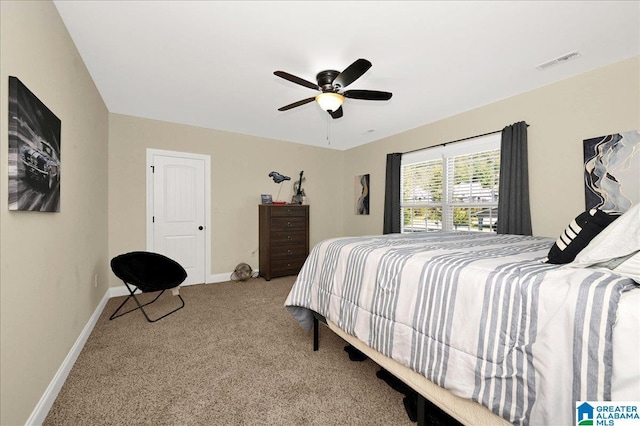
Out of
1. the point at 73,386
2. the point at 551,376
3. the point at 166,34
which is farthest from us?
the point at 166,34

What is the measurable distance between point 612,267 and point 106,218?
4633mm

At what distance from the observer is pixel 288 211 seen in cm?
473

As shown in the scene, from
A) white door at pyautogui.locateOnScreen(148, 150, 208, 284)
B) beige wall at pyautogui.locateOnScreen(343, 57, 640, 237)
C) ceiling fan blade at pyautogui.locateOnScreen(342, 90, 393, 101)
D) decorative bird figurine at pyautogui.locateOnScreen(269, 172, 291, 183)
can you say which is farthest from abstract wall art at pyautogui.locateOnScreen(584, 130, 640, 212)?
white door at pyautogui.locateOnScreen(148, 150, 208, 284)

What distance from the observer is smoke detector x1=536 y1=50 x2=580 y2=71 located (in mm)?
2396

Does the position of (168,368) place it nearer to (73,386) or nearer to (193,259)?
(73,386)

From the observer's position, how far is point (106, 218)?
3.58m

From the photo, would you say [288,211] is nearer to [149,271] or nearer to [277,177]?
[277,177]

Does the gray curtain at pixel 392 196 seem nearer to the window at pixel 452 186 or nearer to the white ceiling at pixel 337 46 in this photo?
the window at pixel 452 186

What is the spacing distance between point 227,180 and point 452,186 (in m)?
3.51

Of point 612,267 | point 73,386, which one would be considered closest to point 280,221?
point 73,386

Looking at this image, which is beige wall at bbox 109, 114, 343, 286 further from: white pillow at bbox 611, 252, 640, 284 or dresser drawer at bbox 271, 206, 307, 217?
white pillow at bbox 611, 252, 640, 284

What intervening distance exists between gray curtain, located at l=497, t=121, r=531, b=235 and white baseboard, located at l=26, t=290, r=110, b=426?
13.6 ft

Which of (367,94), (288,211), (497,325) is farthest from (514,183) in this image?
(288,211)

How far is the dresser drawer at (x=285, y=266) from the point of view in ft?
15.0
